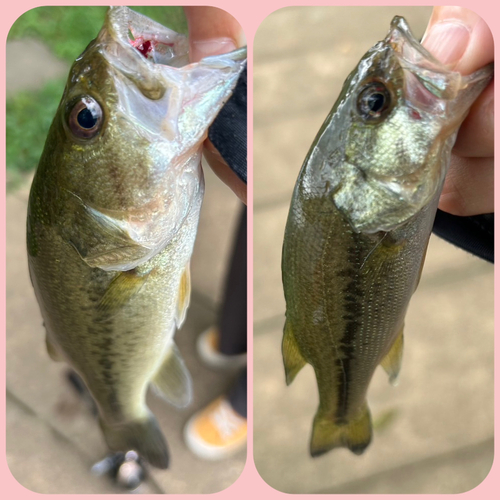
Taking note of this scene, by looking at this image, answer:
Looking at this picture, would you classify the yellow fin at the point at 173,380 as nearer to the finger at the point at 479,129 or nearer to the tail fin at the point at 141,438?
the tail fin at the point at 141,438

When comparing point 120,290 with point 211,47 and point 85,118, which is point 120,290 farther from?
point 211,47

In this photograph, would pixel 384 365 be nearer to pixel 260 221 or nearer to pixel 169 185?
pixel 169 185

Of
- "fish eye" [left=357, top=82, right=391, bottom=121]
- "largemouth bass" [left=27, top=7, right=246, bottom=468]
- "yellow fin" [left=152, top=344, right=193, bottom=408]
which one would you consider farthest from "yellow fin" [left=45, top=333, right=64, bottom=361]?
"fish eye" [left=357, top=82, right=391, bottom=121]

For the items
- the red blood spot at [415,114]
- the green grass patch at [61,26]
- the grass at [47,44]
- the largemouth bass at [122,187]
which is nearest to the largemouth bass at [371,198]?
the red blood spot at [415,114]

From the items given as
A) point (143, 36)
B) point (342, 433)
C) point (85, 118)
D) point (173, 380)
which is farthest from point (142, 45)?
point (342, 433)

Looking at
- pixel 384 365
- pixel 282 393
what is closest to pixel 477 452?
pixel 282 393
